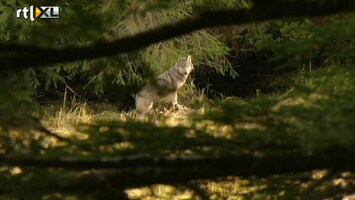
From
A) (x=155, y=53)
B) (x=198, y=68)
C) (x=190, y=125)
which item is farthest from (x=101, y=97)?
(x=190, y=125)

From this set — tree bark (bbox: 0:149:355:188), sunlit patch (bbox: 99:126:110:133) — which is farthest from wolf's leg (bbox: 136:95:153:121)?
tree bark (bbox: 0:149:355:188)

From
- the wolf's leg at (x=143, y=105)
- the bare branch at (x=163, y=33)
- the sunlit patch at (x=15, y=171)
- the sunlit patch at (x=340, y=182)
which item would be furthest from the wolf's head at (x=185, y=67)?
the bare branch at (x=163, y=33)

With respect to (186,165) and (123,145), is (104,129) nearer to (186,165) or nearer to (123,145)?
(123,145)

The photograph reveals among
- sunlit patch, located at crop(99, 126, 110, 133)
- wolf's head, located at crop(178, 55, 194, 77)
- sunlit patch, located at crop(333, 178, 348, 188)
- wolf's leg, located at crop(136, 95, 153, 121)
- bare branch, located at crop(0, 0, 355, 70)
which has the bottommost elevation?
sunlit patch, located at crop(333, 178, 348, 188)

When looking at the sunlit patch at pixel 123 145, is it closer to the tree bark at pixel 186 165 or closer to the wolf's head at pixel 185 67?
the tree bark at pixel 186 165

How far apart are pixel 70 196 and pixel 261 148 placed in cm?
58

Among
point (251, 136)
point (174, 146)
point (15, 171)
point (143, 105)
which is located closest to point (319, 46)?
point (251, 136)

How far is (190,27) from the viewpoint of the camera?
2.08 metres

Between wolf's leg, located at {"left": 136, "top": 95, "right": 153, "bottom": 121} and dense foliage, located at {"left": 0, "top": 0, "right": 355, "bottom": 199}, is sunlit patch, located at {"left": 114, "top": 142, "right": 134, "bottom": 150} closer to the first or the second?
dense foliage, located at {"left": 0, "top": 0, "right": 355, "bottom": 199}

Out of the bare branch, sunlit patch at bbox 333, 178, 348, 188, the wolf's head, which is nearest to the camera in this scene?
the bare branch

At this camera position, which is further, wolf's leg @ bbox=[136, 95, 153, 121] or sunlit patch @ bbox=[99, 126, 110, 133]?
wolf's leg @ bbox=[136, 95, 153, 121]

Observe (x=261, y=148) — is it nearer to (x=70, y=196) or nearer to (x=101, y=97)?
(x=70, y=196)

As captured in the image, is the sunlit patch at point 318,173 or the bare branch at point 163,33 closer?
the bare branch at point 163,33

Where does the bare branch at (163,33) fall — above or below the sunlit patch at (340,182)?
above
